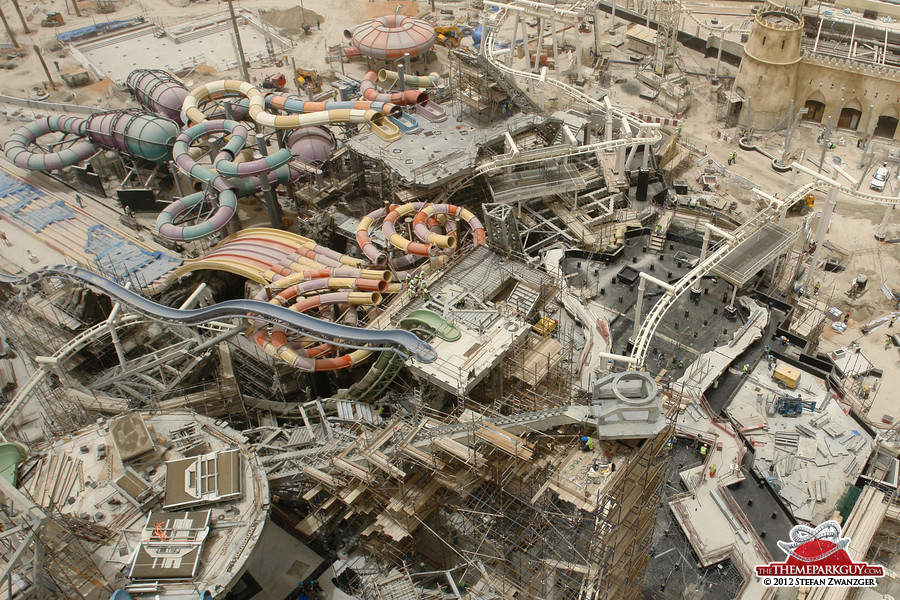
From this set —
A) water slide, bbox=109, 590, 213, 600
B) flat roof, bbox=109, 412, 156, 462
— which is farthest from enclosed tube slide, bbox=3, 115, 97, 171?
water slide, bbox=109, 590, 213, 600

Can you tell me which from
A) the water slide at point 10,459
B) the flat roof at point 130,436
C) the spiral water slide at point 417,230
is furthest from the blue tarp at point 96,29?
the flat roof at point 130,436

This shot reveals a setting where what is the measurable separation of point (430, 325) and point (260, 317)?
11.5 meters

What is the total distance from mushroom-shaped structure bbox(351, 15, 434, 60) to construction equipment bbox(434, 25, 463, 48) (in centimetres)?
650

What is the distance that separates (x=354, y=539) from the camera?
143 ft

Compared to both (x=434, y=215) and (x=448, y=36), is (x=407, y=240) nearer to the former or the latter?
(x=434, y=215)

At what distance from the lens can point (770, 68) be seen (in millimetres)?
80062

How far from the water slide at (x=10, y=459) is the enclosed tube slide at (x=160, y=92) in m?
45.1

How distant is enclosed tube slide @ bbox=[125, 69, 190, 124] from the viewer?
247ft

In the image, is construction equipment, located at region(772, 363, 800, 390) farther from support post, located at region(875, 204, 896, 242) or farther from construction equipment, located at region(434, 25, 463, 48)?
construction equipment, located at region(434, 25, 463, 48)

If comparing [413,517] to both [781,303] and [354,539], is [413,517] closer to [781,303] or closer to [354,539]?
[354,539]

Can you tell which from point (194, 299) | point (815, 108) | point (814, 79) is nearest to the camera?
point (194, 299)

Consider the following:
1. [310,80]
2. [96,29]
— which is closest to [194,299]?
[310,80]

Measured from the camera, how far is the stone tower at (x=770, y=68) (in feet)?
259

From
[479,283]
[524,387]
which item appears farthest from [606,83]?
[524,387]
